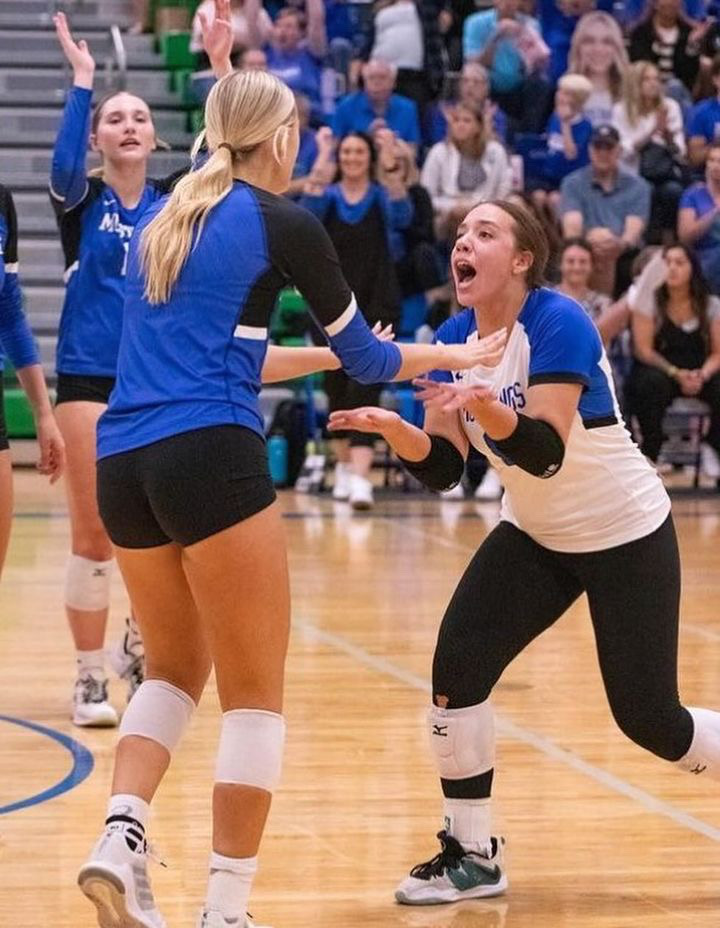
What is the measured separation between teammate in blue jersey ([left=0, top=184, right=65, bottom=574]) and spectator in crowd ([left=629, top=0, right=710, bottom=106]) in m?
9.66

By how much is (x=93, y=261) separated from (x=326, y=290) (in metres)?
2.43

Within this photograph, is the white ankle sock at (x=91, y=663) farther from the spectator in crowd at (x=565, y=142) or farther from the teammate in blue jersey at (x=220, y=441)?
the spectator in crowd at (x=565, y=142)

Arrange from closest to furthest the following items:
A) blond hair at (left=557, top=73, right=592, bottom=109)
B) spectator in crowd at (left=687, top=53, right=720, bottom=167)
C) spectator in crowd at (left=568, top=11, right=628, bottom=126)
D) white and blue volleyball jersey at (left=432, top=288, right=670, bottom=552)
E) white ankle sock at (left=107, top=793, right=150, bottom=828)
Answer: white ankle sock at (left=107, top=793, right=150, bottom=828)
white and blue volleyball jersey at (left=432, top=288, right=670, bottom=552)
blond hair at (left=557, top=73, right=592, bottom=109)
spectator in crowd at (left=568, top=11, right=628, bottom=126)
spectator in crowd at (left=687, top=53, right=720, bottom=167)

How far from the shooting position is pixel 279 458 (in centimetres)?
1178

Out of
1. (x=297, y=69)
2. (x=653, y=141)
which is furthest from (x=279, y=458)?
(x=653, y=141)

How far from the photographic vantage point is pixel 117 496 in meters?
3.65

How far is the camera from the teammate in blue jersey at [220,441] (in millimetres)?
3578

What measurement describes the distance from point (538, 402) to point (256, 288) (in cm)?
77

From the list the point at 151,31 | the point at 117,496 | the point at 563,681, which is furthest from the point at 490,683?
the point at 151,31

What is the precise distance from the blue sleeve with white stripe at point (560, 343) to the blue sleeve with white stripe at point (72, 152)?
204cm

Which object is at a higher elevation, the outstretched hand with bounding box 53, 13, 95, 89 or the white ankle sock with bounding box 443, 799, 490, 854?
the outstretched hand with bounding box 53, 13, 95, 89

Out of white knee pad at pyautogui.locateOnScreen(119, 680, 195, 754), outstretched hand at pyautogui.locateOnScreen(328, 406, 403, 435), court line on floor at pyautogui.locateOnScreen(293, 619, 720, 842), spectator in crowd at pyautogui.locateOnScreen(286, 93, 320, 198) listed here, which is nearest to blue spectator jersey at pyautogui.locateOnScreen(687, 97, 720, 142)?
spectator in crowd at pyautogui.locateOnScreen(286, 93, 320, 198)

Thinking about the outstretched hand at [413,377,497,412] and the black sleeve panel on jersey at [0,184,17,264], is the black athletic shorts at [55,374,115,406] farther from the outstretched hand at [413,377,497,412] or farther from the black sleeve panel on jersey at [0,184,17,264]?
the outstretched hand at [413,377,497,412]

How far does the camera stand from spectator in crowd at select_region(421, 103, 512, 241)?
40.5 feet
